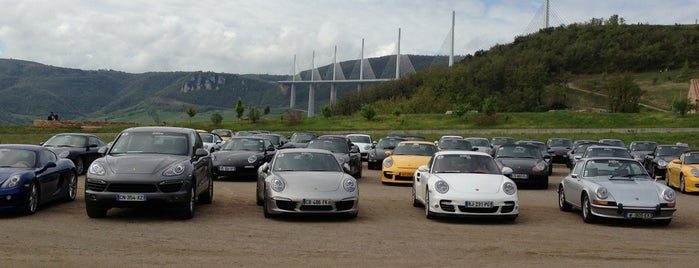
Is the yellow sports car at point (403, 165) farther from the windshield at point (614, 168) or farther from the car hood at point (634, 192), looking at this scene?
the car hood at point (634, 192)

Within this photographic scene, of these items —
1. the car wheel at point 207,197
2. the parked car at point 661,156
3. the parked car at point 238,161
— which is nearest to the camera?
the car wheel at point 207,197

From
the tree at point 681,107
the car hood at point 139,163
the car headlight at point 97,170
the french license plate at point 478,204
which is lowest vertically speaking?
the french license plate at point 478,204

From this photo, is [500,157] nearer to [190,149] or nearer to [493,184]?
[493,184]

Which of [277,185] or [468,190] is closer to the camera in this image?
[277,185]

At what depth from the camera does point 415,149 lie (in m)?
23.2

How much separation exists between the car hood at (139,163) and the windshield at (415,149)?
425 inches

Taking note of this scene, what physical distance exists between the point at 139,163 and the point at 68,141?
12490 millimetres

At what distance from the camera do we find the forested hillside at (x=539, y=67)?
93.9 m

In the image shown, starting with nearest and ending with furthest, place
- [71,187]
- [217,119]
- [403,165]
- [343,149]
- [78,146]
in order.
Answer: [71,187] → [403,165] → [78,146] → [343,149] → [217,119]

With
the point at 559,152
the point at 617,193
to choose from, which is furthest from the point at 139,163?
the point at 559,152

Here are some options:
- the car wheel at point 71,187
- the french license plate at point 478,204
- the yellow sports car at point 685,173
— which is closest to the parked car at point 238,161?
the car wheel at point 71,187

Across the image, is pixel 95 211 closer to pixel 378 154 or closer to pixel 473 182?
pixel 473 182

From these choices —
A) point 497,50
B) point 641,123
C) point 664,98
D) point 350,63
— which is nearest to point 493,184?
point 641,123

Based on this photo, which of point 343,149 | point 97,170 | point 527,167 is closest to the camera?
point 97,170
